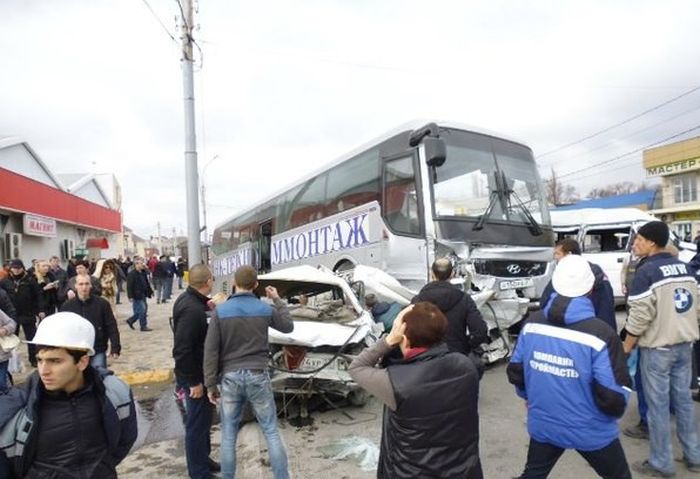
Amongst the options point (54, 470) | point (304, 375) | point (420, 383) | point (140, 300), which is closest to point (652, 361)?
point (420, 383)

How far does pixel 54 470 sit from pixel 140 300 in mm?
10756

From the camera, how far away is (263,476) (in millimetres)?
4086

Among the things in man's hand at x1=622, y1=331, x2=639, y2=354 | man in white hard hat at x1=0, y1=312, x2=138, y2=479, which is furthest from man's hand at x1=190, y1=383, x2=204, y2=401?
man's hand at x1=622, y1=331, x2=639, y2=354

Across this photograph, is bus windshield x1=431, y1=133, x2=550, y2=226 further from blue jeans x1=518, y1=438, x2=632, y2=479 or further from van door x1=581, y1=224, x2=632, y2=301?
blue jeans x1=518, y1=438, x2=632, y2=479

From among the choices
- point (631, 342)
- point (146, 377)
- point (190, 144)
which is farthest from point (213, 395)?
point (190, 144)

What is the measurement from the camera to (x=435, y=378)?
2.22 m

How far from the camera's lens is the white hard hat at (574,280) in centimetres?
274

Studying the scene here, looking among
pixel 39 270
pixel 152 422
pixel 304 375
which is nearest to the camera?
pixel 304 375

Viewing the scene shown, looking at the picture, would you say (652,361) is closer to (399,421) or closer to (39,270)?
(399,421)

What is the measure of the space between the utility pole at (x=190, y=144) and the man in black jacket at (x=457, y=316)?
5922mm

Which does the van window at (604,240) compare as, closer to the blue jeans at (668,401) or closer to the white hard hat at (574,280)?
the blue jeans at (668,401)

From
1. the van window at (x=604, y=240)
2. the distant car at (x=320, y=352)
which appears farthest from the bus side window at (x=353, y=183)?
the van window at (x=604, y=240)

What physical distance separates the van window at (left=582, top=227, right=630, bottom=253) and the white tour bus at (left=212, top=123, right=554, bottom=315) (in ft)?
17.3

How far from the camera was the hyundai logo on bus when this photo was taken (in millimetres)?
8766
